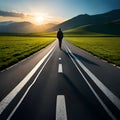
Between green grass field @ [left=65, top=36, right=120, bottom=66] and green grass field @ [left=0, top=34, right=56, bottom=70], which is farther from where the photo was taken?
green grass field @ [left=65, top=36, right=120, bottom=66]

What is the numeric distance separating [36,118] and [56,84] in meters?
3.98

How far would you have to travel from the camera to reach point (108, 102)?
6902 millimetres

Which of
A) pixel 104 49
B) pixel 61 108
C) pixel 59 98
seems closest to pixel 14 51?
pixel 104 49

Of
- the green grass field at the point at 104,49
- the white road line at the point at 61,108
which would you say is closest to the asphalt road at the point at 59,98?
the white road line at the point at 61,108

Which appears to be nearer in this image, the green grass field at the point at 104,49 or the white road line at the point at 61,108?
the white road line at the point at 61,108

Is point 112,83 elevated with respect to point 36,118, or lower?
lower

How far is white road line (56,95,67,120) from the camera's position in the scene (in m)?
5.55

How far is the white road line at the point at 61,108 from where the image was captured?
5.55 m

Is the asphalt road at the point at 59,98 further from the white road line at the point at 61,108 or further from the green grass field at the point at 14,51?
the green grass field at the point at 14,51

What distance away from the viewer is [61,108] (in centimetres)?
623

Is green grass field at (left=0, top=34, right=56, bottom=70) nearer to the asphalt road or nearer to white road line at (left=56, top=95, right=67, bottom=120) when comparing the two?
the asphalt road

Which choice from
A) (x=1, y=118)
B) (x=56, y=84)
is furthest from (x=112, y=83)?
(x=1, y=118)

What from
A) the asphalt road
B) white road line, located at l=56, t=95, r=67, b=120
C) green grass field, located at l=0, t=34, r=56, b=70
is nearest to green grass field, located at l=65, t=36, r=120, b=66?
green grass field, located at l=0, t=34, r=56, b=70

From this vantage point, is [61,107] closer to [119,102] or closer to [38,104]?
[38,104]
